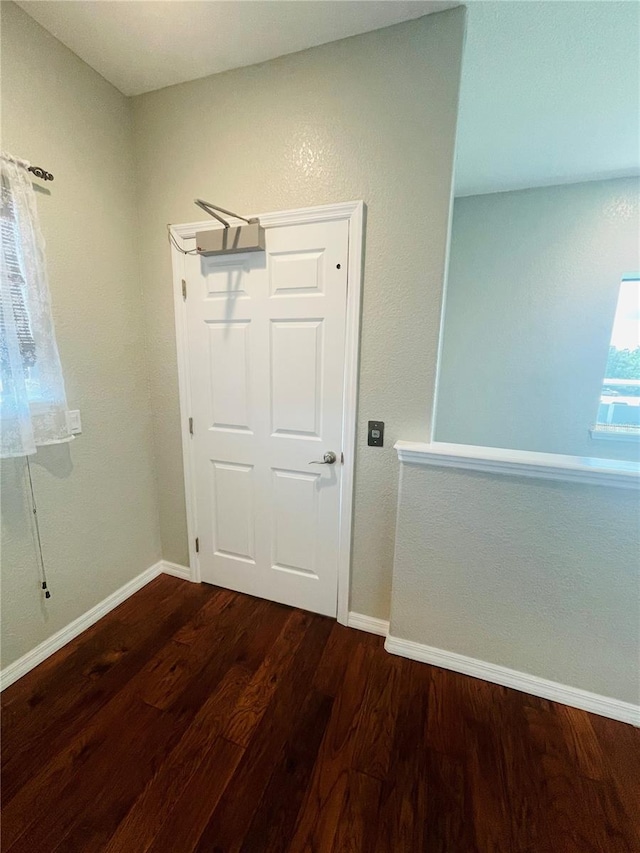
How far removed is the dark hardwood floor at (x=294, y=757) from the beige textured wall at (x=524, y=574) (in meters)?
0.19

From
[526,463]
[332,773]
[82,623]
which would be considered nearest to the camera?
[332,773]

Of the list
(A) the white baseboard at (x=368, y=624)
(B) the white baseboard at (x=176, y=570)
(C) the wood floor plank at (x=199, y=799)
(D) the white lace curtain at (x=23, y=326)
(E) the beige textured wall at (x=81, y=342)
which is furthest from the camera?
(B) the white baseboard at (x=176, y=570)

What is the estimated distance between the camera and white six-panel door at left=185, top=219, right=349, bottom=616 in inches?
64.1

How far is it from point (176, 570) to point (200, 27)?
2.78m

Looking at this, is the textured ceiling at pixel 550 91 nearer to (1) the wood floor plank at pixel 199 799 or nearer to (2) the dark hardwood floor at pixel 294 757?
(2) the dark hardwood floor at pixel 294 757

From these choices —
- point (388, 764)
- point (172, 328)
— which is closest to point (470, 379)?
point (172, 328)

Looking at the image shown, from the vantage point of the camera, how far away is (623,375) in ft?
8.96

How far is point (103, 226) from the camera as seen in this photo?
5.69 feet

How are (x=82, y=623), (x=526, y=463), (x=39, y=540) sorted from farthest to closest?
1. (x=82, y=623)
2. (x=39, y=540)
3. (x=526, y=463)

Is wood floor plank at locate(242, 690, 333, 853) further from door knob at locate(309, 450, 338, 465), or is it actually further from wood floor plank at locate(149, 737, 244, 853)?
door knob at locate(309, 450, 338, 465)

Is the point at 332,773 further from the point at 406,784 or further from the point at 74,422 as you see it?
the point at 74,422

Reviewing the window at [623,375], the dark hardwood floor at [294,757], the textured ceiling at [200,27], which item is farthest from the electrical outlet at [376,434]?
the window at [623,375]

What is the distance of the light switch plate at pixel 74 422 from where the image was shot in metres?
1.64

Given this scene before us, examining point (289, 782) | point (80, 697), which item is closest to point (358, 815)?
point (289, 782)
